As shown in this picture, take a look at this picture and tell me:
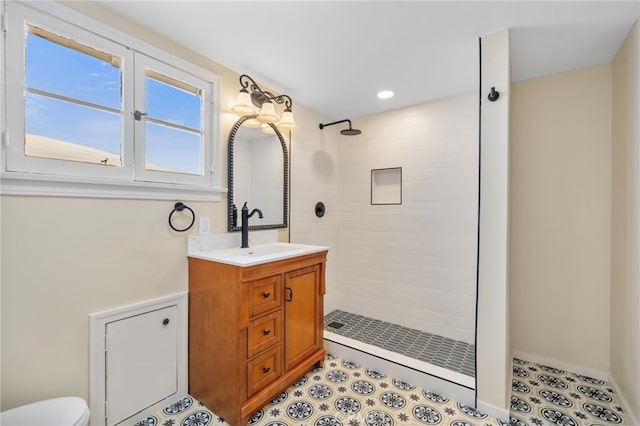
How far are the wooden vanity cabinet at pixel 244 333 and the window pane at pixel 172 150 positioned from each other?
62 centimetres

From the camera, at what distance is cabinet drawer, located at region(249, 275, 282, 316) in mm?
1632

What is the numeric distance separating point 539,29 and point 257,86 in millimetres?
1858

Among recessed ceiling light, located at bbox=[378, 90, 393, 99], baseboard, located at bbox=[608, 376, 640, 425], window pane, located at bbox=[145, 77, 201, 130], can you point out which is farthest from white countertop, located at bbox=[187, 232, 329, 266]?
baseboard, located at bbox=[608, 376, 640, 425]

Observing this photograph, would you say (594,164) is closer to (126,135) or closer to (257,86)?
(257,86)

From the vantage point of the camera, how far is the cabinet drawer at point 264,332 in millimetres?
1631

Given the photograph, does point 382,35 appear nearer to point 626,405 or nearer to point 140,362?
point 140,362

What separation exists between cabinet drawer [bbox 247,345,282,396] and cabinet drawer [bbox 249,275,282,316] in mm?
287

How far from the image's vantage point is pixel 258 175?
228 centimetres

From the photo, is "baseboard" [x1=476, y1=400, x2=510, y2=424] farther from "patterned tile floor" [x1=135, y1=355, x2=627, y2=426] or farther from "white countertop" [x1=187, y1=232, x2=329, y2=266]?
"white countertop" [x1=187, y1=232, x2=329, y2=266]

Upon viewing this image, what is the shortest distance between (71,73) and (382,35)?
1710 mm

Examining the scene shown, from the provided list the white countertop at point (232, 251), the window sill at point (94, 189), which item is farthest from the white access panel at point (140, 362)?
the window sill at point (94, 189)

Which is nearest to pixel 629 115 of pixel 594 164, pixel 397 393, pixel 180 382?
pixel 594 164

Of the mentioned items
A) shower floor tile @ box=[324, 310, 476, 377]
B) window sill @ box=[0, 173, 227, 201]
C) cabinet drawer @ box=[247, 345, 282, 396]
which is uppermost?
window sill @ box=[0, 173, 227, 201]

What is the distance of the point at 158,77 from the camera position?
5.68ft
